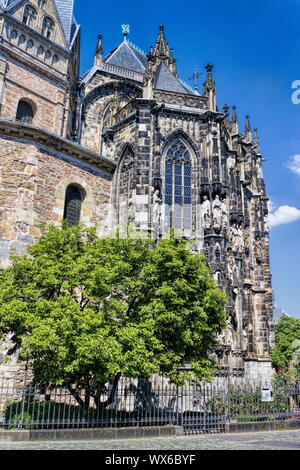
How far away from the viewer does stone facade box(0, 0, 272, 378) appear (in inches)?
682

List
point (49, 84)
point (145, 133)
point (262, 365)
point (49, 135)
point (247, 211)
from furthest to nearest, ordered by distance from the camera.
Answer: point (247, 211), point (49, 84), point (262, 365), point (145, 133), point (49, 135)

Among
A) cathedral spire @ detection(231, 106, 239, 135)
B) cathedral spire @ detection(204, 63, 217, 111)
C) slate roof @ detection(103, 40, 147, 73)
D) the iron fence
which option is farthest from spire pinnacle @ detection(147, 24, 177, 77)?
the iron fence

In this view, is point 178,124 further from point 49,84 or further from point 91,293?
point 91,293

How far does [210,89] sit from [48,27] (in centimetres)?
1100

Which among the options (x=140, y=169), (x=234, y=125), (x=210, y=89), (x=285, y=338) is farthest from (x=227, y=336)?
(x=285, y=338)

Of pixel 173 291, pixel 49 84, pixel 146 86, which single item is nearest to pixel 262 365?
pixel 173 291

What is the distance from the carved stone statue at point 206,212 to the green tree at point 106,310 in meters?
5.92

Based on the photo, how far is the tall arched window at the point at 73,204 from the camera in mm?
18781

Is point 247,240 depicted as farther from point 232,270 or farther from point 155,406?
point 155,406

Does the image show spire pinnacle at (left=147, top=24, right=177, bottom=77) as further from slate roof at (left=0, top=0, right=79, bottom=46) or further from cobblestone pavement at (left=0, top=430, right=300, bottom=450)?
cobblestone pavement at (left=0, top=430, right=300, bottom=450)

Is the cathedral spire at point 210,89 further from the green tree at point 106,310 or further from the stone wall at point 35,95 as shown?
the green tree at point 106,310

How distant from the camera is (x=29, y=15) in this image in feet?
79.2

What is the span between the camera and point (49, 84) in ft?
79.3

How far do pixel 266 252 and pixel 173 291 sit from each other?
17005 mm
